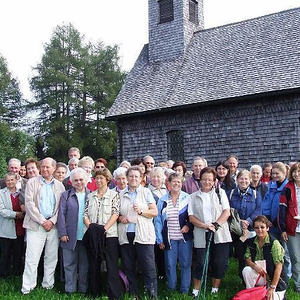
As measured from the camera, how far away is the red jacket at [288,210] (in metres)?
6.20

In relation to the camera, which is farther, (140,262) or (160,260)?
(160,260)

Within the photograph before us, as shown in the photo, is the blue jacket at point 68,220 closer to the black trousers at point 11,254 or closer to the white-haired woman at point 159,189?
the white-haired woman at point 159,189

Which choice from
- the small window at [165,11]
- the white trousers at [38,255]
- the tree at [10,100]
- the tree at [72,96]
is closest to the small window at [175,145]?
the small window at [165,11]

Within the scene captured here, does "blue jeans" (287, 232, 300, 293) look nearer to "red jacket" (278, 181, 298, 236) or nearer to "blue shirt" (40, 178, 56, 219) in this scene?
"red jacket" (278, 181, 298, 236)

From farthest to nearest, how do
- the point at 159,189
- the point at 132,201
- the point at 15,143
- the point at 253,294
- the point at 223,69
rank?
the point at 15,143 < the point at 223,69 < the point at 159,189 < the point at 132,201 < the point at 253,294

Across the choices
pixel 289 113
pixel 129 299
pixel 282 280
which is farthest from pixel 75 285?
pixel 289 113

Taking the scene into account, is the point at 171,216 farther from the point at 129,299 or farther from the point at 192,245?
the point at 129,299

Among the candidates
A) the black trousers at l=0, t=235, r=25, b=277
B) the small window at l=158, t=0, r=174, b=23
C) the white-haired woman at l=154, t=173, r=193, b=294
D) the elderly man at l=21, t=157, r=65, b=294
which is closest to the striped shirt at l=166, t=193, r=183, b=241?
the white-haired woman at l=154, t=173, r=193, b=294

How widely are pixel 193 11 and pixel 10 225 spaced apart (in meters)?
15.4

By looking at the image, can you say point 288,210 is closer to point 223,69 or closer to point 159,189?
point 159,189

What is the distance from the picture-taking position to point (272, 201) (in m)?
6.47

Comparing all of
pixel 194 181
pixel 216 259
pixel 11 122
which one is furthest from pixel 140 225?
pixel 11 122

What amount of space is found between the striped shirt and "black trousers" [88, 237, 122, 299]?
76 cm

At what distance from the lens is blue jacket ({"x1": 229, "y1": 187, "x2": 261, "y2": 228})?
20.6 feet
